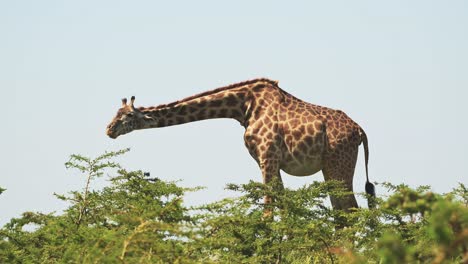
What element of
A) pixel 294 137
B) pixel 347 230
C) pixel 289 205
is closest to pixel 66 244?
pixel 289 205

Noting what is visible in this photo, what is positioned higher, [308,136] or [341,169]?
[308,136]

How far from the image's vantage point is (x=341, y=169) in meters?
16.5

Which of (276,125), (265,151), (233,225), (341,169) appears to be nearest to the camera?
(233,225)

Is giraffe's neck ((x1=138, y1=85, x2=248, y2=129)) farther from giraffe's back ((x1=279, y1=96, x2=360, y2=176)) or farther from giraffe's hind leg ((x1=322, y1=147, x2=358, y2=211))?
giraffe's hind leg ((x1=322, y1=147, x2=358, y2=211))

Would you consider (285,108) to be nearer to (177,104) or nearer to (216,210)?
(177,104)

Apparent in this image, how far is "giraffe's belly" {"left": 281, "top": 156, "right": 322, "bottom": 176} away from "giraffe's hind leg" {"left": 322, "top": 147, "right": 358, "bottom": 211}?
166 mm

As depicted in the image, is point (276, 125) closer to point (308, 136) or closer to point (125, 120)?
point (308, 136)

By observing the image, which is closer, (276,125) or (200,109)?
(276,125)

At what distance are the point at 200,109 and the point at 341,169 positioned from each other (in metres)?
3.13

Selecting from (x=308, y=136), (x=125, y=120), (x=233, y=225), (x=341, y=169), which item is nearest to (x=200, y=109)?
(x=125, y=120)

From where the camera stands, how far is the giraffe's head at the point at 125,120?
683 inches

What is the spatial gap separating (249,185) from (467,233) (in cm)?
767

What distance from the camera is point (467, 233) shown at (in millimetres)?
2715

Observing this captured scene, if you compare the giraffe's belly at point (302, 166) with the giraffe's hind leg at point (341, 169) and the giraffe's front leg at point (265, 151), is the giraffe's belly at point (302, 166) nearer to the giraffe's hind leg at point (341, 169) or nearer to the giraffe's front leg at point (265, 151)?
the giraffe's hind leg at point (341, 169)
